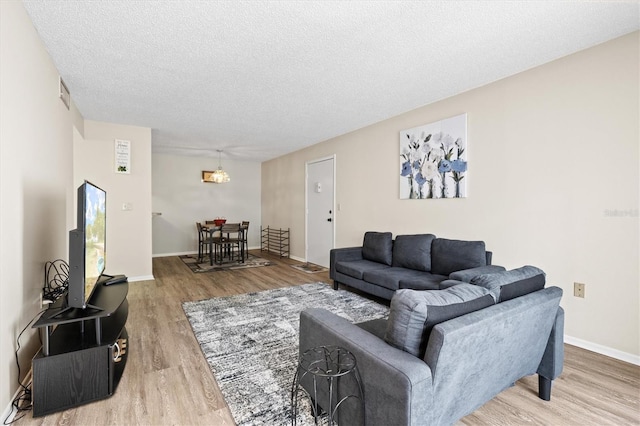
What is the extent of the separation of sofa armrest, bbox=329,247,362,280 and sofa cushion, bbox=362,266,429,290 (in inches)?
23.4

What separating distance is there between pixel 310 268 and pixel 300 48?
395 cm

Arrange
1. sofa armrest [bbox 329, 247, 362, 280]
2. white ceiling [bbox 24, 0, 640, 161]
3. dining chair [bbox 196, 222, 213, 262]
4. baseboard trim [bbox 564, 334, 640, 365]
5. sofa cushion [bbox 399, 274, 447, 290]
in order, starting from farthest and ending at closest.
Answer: dining chair [bbox 196, 222, 213, 262], sofa armrest [bbox 329, 247, 362, 280], sofa cushion [bbox 399, 274, 447, 290], baseboard trim [bbox 564, 334, 640, 365], white ceiling [bbox 24, 0, 640, 161]

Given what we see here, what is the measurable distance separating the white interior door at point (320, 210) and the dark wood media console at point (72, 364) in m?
3.93

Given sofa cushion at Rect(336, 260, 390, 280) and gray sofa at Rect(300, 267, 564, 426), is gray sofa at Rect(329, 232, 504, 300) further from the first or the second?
gray sofa at Rect(300, 267, 564, 426)

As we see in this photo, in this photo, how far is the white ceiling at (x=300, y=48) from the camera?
6.35 ft

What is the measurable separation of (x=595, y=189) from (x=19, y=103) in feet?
13.6

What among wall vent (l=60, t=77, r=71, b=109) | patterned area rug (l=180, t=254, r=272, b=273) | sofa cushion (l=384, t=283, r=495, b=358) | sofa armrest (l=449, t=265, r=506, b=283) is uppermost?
wall vent (l=60, t=77, r=71, b=109)

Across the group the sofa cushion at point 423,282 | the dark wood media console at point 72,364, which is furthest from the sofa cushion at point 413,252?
the dark wood media console at point 72,364

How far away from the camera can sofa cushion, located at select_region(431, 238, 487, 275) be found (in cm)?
293

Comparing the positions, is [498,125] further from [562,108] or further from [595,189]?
[595,189]

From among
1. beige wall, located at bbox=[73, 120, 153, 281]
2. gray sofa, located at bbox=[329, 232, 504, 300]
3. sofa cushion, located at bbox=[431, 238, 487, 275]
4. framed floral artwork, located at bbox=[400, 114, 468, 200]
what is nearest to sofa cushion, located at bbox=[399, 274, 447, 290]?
gray sofa, located at bbox=[329, 232, 504, 300]

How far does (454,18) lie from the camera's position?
2.02 m

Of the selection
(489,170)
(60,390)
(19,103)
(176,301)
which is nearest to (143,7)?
(19,103)

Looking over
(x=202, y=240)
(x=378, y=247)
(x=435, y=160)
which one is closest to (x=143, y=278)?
(x=202, y=240)
